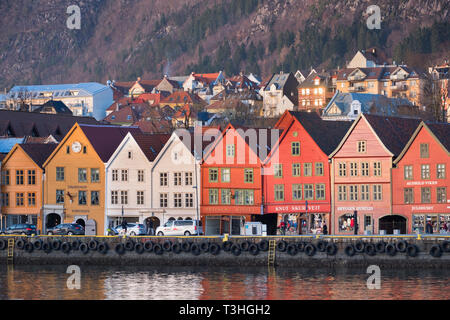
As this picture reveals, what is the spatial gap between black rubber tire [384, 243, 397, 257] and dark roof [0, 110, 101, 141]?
6501 cm

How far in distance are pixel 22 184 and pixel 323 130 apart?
1269 inches

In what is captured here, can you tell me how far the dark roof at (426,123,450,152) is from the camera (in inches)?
3740

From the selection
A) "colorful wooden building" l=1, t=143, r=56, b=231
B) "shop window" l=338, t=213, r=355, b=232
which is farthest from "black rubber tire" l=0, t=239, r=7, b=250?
"shop window" l=338, t=213, r=355, b=232

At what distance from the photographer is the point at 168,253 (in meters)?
87.0

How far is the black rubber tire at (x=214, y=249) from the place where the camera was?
8544cm

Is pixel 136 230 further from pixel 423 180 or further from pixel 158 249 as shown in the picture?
pixel 423 180

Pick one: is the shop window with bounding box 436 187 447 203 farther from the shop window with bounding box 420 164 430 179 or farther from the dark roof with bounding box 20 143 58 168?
the dark roof with bounding box 20 143 58 168

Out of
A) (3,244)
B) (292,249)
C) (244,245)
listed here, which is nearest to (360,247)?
(292,249)

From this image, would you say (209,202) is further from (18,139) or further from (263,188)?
(18,139)

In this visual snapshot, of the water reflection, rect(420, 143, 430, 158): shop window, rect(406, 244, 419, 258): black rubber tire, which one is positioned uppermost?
rect(420, 143, 430, 158): shop window
